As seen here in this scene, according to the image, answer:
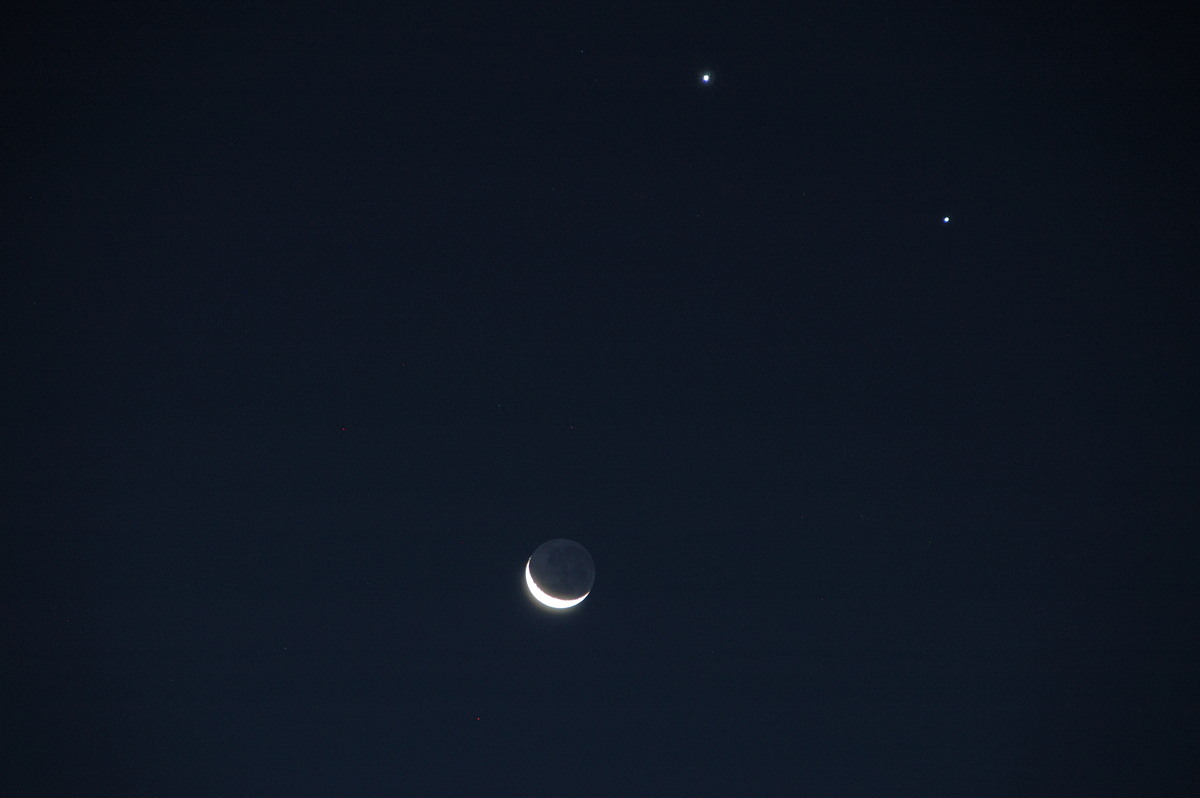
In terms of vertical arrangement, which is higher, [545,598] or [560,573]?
[560,573]

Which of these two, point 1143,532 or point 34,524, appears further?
point 1143,532

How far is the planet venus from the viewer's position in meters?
4.36

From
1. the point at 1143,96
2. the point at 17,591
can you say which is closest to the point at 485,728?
the point at 17,591

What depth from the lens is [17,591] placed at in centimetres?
427

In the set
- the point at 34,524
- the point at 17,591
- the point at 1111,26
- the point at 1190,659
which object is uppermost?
the point at 1111,26

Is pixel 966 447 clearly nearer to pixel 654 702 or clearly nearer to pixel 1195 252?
pixel 1195 252

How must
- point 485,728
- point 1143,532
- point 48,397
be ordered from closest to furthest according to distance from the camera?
point 48,397
point 485,728
point 1143,532

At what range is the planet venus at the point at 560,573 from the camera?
4.36m

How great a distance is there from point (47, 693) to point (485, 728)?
312 cm

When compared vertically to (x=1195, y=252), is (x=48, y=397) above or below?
below

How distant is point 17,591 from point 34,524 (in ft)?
1.58

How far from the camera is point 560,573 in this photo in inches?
173

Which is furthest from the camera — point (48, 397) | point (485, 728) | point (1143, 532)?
point (1143, 532)

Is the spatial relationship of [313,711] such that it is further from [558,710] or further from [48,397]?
[48,397]
